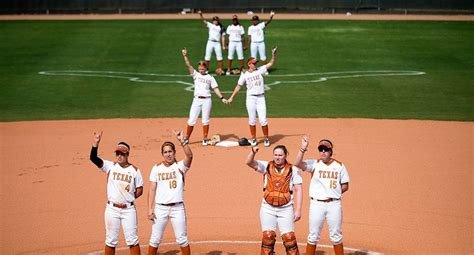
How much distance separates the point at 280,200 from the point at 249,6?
125 ft

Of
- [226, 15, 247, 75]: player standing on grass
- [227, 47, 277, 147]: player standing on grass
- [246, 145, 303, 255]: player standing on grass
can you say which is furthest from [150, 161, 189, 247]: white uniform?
[226, 15, 247, 75]: player standing on grass

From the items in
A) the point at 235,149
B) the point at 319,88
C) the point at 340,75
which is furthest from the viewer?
the point at 340,75

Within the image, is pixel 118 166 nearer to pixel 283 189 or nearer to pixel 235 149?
pixel 283 189

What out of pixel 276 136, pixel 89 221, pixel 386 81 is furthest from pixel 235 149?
pixel 386 81

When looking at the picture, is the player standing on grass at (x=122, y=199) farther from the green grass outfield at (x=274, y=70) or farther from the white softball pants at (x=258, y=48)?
the white softball pants at (x=258, y=48)

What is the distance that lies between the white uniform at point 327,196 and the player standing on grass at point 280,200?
0.57 meters

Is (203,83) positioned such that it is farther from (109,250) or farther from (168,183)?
(109,250)

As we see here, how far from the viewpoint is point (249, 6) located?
2071 inches

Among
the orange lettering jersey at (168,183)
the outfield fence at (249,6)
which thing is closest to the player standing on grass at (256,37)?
the outfield fence at (249,6)

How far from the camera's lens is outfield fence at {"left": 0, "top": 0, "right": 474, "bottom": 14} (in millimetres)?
52375

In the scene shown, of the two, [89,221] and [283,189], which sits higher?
[283,189]

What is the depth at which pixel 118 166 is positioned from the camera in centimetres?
1616

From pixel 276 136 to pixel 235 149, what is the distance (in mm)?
1986

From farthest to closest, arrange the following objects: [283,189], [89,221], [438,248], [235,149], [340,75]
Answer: [340,75], [235,149], [89,221], [438,248], [283,189]
